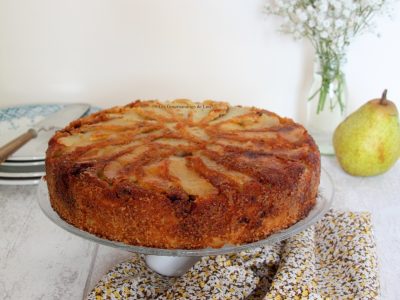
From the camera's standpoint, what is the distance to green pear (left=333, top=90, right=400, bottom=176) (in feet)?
5.35

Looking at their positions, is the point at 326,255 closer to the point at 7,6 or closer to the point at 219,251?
the point at 219,251

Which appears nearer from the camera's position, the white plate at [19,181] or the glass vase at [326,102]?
the white plate at [19,181]

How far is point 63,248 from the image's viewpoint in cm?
133

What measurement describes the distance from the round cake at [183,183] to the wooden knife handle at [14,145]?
1.13 feet

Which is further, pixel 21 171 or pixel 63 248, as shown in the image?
pixel 21 171

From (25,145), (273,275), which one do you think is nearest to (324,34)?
(273,275)

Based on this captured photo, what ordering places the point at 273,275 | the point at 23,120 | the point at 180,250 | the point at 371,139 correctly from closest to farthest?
the point at 180,250 < the point at 273,275 < the point at 371,139 < the point at 23,120

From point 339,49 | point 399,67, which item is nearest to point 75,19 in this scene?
point 339,49

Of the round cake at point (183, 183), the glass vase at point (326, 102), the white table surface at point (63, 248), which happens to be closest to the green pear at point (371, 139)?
the white table surface at point (63, 248)

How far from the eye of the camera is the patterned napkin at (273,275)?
106 centimetres

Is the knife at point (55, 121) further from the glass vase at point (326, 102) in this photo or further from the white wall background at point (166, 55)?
the glass vase at point (326, 102)

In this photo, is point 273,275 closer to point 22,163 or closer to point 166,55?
point 22,163

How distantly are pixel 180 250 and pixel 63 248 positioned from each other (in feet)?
1.50

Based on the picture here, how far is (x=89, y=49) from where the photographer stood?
196 cm
